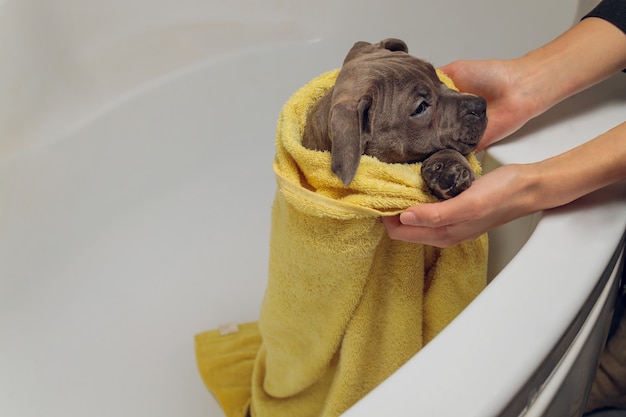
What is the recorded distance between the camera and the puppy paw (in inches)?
36.8

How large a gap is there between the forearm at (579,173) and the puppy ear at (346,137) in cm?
26

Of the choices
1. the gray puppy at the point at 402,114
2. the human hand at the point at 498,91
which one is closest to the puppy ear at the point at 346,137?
the gray puppy at the point at 402,114

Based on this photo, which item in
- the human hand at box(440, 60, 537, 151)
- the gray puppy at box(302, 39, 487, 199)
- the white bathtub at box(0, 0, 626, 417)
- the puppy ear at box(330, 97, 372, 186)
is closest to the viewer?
the puppy ear at box(330, 97, 372, 186)

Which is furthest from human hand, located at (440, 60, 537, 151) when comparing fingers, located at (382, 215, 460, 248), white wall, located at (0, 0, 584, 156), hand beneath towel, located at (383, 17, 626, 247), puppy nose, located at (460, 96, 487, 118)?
white wall, located at (0, 0, 584, 156)

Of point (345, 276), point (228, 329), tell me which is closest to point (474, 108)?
point (345, 276)

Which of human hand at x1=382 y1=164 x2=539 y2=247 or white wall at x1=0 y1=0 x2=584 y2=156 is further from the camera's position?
white wall at x1=0 y1=0 x2=584 y2=156

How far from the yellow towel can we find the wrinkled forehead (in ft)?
0.25

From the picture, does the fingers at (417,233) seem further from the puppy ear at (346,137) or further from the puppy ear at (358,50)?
the puppy ear at (358,50)

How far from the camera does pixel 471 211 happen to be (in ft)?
3.00

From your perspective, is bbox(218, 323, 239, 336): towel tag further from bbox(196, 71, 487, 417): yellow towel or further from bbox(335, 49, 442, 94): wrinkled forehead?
bbox(335, 49, 442, 94): wrinkled forehead

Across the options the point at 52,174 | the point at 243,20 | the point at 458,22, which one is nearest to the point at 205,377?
the point at 52,174

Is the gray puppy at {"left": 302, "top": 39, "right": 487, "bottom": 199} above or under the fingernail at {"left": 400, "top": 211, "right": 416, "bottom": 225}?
above

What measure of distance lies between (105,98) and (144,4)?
30cm

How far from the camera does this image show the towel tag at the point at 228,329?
1629mm
